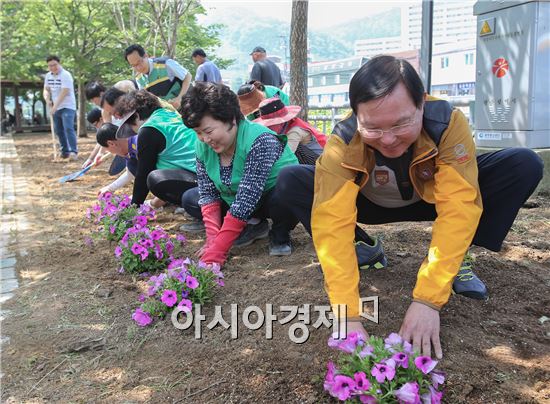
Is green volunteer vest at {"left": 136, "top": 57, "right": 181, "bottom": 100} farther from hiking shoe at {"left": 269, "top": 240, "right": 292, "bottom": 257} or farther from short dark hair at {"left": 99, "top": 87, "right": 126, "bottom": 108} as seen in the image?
hiking shoe at {"left": 269, "top": 240, "right": 292, "bottom": 257}

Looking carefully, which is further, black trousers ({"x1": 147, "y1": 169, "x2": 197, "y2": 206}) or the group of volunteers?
black trousers ({"x1": 147, "y1": 169, "x2": 197, "y2": 206})

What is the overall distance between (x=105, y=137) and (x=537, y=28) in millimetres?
3897

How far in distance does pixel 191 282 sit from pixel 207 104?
1.01m

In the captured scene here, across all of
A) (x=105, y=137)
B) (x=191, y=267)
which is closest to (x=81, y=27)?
(x=105, y=137)

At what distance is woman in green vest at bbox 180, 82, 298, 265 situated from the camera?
9.46 ft

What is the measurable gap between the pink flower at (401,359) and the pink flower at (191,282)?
116 centimetres

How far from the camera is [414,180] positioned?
7.06 ft

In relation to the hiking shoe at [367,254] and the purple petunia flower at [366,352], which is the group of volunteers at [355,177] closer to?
the hiking shoe at [367,254]

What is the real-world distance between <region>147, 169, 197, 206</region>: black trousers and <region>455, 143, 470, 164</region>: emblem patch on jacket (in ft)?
7.86

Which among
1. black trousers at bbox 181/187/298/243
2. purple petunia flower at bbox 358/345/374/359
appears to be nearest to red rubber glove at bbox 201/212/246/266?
black trousers at bbox 181/187/298/243

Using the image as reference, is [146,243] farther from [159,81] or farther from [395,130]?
[159,81]

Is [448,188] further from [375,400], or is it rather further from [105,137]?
[105,137]

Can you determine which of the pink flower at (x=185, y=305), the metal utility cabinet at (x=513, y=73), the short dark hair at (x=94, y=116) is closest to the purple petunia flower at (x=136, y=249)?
the pink flower at (x=185, y=305)

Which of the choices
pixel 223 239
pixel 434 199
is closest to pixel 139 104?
pixel 223 239
